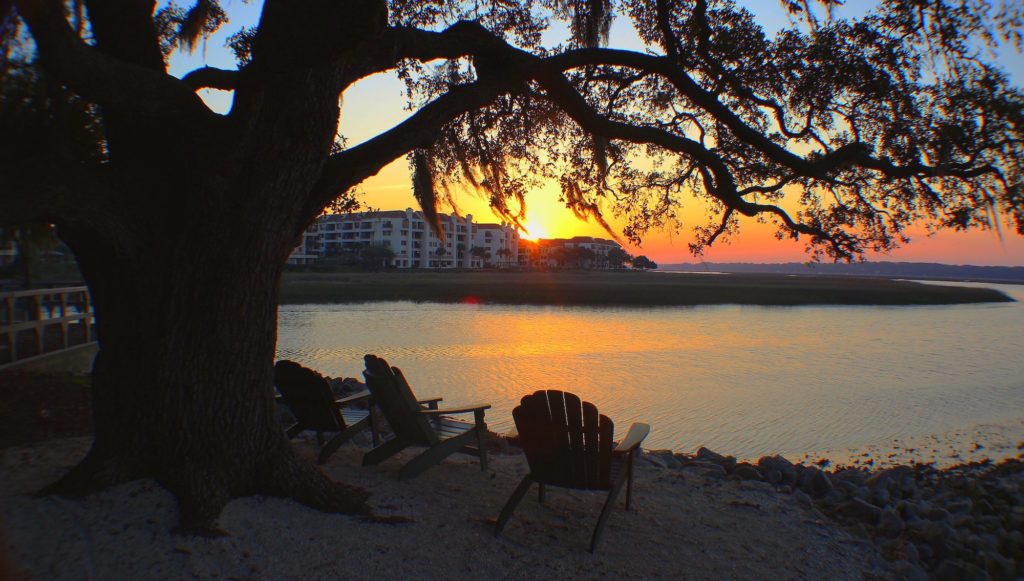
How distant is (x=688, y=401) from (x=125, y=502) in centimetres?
827

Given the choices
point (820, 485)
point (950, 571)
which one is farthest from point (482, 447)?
point (950, 571)

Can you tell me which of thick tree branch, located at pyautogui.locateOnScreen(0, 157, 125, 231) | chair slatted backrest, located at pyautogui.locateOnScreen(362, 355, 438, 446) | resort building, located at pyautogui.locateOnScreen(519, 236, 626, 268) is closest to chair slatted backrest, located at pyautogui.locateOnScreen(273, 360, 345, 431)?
chair slatted backrest, located at pyautogui.locateOnScreen(362, 355, 438, 446)

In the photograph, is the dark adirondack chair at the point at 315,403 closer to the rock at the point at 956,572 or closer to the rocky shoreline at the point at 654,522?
the rocky shoreline at the point at 654,522

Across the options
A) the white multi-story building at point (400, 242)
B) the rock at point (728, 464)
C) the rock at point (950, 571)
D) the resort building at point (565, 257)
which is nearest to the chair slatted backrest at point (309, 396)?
the rock at point (728, 464)

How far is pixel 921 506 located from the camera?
4.57 meters

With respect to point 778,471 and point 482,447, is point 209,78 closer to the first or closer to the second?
point 482,447

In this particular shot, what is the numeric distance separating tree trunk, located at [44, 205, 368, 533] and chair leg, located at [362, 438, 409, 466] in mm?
862

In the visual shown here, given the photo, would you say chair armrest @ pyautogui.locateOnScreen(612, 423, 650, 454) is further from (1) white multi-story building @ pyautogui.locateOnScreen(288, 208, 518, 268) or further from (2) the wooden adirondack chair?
(1) white multi-story building @ pyautogui.locateOnScreen(288, 208, 518, 268)

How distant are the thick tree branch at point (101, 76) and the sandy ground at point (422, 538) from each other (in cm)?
208

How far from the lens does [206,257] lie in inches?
138

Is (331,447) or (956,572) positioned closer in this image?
(956,572)

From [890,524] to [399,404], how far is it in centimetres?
346

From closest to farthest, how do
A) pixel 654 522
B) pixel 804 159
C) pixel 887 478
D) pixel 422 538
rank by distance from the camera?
pixel 422 538 < pixel 654 522 < pixel 887 478 < pixel 804 159

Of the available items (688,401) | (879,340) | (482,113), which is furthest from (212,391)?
(879,340)
